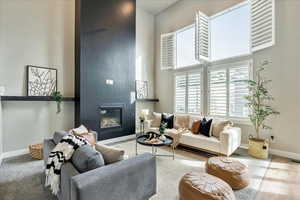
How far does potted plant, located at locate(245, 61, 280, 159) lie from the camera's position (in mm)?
3281

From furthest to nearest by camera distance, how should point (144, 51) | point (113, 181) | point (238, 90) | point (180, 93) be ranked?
point (144, 51) < point (180, 93) < point (238, 90) < point (113, 181)

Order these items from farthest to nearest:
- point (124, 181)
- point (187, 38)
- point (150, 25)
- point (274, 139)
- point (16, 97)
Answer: point (150, 25)
point (187, 38)
point (274, 139)
point (16, 97)
point (124, 181)

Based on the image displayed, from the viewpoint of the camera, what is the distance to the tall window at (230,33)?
385 cm

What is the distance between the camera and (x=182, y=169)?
2752 millimetres

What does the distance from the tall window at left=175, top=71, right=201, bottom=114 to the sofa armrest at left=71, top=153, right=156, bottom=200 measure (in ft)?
11.5

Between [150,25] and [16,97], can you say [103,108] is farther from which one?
[150,25]

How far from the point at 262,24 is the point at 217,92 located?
A: 1894 millimetres

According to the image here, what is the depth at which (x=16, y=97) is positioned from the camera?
3.21m

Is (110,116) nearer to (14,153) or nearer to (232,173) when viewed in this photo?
(14,153)

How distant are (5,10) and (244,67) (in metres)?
5.82

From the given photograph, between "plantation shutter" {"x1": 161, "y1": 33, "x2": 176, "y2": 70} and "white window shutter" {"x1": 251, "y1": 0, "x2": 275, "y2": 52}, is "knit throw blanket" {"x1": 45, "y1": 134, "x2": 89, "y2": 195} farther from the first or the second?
"plantation shutter" {"x1": 161, "y1": 33, "x2": 176, "y2": 70}

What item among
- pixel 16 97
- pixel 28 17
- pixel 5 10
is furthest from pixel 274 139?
pixel 5 10

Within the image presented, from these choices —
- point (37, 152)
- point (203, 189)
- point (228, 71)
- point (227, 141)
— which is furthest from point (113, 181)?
point (228, 71)

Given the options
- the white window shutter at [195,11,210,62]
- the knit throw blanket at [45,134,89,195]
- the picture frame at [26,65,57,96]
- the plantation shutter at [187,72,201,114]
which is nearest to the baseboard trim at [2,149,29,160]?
the picture frame at [26,65,57,96]
